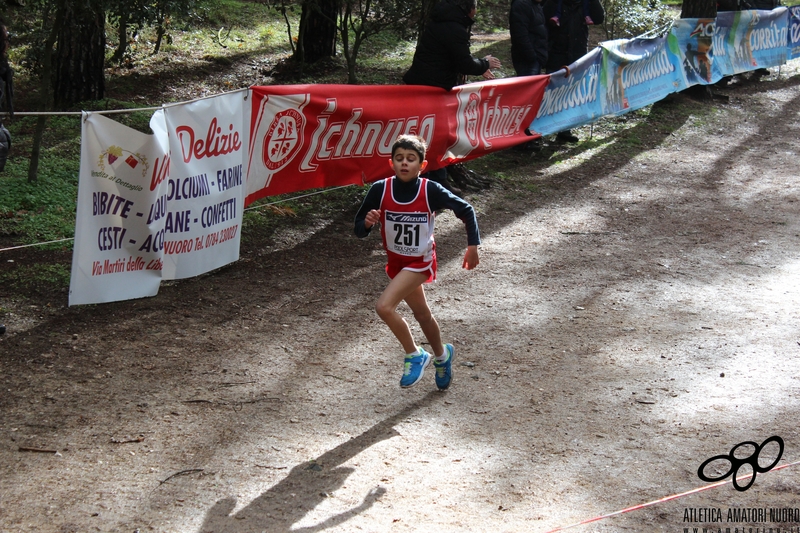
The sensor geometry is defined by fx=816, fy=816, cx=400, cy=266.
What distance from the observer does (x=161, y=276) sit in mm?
6867

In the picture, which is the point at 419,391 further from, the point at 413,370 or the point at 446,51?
the point at 446,51

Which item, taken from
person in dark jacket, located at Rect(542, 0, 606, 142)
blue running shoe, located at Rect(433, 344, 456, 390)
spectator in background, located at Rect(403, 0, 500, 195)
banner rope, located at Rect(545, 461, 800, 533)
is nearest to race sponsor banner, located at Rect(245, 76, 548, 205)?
spectator in background, located at Rect(403, 0, 500, 195)

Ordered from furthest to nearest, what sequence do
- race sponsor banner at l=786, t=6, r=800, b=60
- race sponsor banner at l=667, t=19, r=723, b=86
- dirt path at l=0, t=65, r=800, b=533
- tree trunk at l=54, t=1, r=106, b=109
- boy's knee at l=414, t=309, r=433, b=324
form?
1. race sponsor banner at l=786, t=6, r=800, b=60
2. race sponsor banner at l=667, t=19, r=723, b=86
3. tree trunk at l=54, t=1, r=106, b=109
4. boy's knee at l=414, t=309, r=433, b=324
5. dirt path at l=0, t=65, r=800, b=533

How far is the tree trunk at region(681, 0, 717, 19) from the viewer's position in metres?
16.2

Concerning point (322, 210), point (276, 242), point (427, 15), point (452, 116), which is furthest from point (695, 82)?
point (276, 242)

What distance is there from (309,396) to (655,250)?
191 inches

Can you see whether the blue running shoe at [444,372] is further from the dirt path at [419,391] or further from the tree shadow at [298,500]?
the tree shadow at [298,500]

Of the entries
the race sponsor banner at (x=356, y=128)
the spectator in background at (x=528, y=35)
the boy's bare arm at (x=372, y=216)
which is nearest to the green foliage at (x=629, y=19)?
the spectator in background at (x=528, y=35)

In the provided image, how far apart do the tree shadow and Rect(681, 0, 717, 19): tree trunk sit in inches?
560

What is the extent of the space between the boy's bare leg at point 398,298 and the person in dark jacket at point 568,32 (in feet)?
26.9

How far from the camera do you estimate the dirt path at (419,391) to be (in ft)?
14.0

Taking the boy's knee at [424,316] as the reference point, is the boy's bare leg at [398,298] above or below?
above

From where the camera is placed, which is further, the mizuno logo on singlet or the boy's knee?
the boy's knee

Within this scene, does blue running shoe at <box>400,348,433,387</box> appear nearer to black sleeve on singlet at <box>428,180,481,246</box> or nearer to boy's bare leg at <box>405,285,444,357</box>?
boy's bare leg at <box>405,285,444,357</box>
